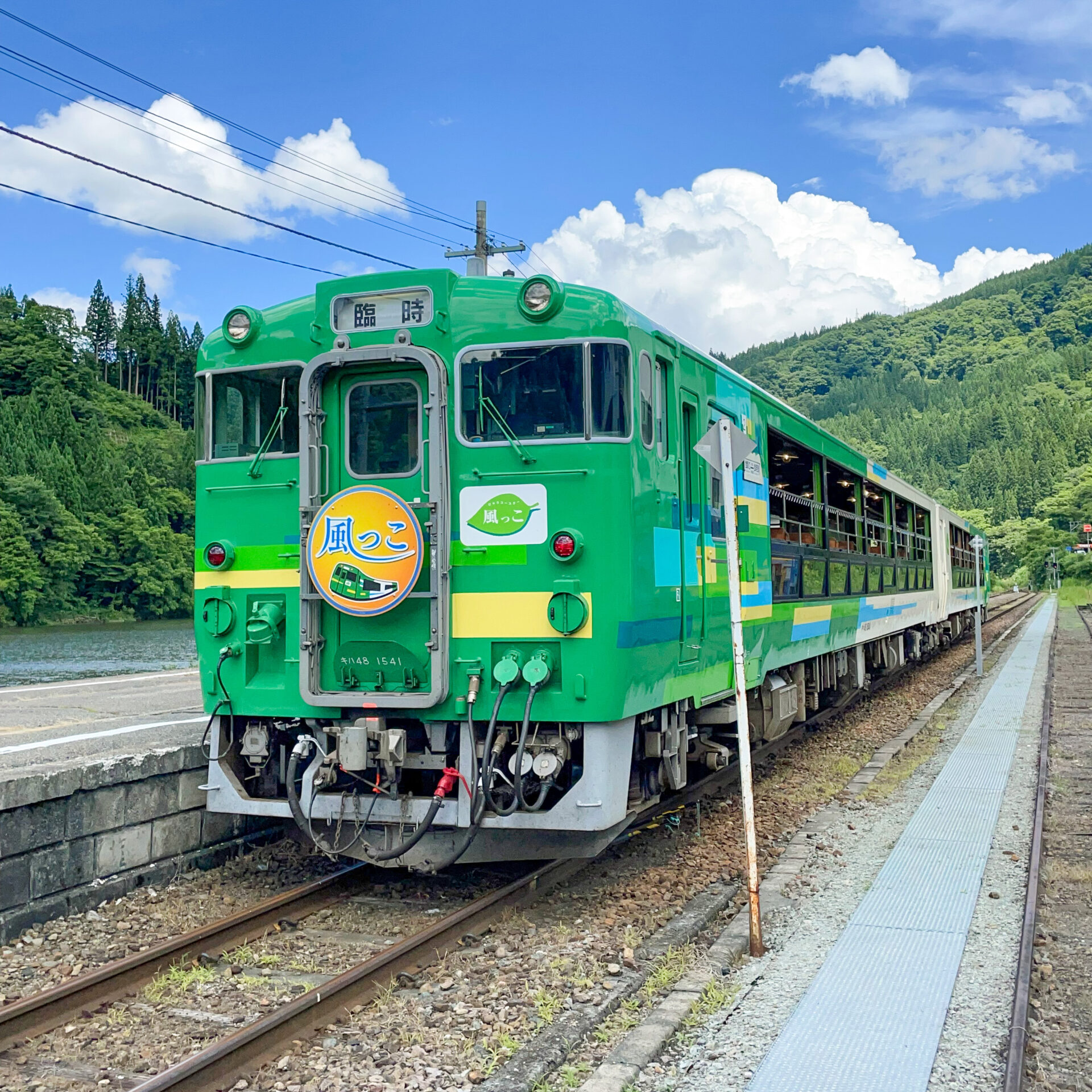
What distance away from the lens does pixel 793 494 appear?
407 inches

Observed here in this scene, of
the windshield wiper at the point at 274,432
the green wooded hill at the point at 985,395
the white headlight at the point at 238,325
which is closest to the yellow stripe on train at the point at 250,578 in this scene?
the windshield wiper at the point at 274,432

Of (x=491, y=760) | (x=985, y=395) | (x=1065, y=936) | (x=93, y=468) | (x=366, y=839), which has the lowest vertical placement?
(x=1065, y=936)

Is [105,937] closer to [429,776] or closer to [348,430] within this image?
[429,776]

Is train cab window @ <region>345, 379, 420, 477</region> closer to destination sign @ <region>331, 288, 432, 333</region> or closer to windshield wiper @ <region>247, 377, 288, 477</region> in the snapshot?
destination sign @ <region>331, 288, 432, 333</region>

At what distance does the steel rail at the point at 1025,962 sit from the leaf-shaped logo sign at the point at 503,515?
10.6 feet

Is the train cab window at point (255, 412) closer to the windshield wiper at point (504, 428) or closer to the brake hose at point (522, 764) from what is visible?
the windshield wiper at point (504, 428)

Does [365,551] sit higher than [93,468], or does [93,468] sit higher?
[93,468]

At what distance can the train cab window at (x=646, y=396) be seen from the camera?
614 centimetres

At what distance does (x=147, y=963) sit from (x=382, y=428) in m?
3.04

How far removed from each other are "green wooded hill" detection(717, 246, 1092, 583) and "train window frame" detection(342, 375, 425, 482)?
74.4m

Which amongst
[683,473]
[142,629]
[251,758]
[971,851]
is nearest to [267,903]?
[251,758]

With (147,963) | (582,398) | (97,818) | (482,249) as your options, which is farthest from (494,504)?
(482,249)

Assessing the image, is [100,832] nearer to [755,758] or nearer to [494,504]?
[494,504]

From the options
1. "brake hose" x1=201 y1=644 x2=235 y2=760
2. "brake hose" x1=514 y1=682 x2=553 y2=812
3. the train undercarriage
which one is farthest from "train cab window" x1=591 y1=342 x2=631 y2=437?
"brake hose" x1=201 y1=644 x2=235 y2=760
